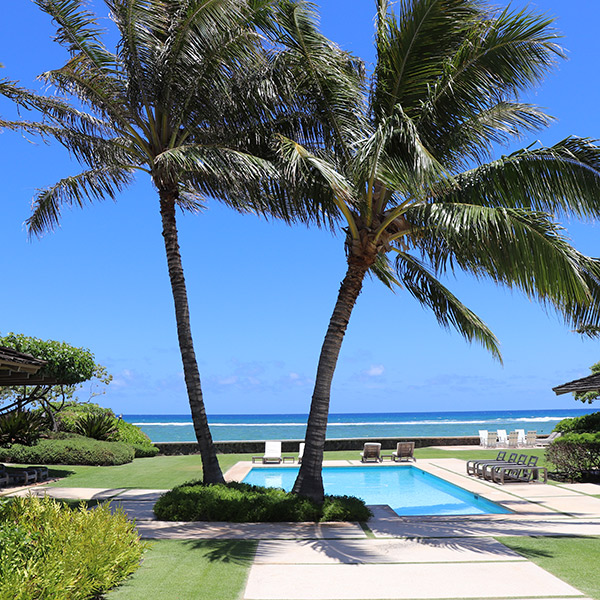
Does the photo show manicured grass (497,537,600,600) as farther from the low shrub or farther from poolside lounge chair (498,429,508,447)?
poolside lounge chair (498,429,508,447)

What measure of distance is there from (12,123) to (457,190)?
828cm

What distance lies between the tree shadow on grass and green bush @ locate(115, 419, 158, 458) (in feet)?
47.6

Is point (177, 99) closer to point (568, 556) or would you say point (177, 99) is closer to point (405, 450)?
point (568, 556)

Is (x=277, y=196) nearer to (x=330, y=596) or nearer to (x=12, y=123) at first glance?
(x=12, y=123)

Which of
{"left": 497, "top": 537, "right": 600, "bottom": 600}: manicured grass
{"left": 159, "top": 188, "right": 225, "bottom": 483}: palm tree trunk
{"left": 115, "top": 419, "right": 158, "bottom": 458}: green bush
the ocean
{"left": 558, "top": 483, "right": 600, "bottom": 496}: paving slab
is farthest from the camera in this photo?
the ocean

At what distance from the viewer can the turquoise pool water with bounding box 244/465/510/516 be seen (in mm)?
12531

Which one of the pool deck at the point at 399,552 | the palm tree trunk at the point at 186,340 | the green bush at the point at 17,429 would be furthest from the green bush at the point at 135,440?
the palm tree trunk at the point at 186,340

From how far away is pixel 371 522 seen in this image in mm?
9477

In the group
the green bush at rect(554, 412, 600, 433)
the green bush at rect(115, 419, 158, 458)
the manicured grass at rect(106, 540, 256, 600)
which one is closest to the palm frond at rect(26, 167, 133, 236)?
the manicured grass at rect(106, 540, 256, 600)

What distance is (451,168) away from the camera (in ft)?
36.3

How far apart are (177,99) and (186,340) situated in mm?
4413

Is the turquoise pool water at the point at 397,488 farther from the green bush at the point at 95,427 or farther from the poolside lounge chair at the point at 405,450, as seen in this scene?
the green bush at the point at 95,427

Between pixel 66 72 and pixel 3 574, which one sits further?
pixel 66 72

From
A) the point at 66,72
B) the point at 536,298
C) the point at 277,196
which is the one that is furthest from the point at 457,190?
the point at 66,72
